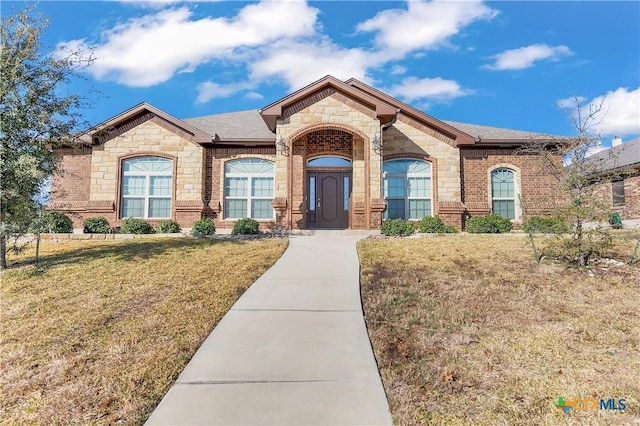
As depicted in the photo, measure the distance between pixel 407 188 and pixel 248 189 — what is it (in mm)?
6703

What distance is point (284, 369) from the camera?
11.7 ft

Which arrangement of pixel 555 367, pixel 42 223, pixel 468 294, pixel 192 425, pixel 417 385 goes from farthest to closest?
pixel 42 223 < pixel 468 294 < pixel 555 367 < pixel 417 385 < pixel 192 425

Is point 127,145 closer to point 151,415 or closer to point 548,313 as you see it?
point 151,415

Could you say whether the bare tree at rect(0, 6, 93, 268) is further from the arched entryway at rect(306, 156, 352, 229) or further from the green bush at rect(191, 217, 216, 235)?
the arched entryway at rect(306, 156, 352, 229)

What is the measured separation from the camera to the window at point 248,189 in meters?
15.4

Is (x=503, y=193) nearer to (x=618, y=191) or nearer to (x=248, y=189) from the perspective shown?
(x=618, y=191)

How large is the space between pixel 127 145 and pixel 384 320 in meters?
14.4

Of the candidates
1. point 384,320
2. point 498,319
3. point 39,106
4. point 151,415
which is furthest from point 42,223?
point 498,319

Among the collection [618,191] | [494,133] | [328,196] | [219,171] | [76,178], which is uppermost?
[494,133]

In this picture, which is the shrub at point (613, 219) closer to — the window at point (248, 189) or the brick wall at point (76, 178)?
the window at point (248, 189)

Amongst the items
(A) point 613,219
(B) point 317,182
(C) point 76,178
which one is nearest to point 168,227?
(C) point 76,178

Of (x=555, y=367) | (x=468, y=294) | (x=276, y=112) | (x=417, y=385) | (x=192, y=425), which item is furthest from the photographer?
(x=276, y=112)

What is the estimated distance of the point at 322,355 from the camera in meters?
3.84

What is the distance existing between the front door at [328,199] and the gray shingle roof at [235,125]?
2911 mm
